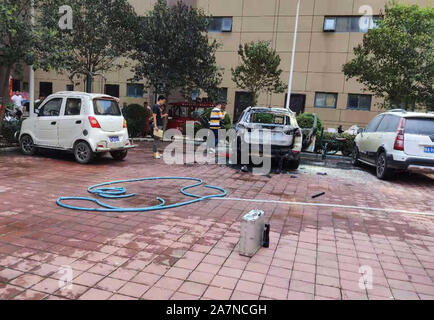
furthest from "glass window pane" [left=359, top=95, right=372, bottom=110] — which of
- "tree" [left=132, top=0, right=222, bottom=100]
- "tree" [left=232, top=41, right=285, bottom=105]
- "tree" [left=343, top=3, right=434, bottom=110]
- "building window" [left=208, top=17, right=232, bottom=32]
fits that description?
"tree" [left=132, top=0, right=222, bottom=100]

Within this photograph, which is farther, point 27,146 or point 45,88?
point 45,88

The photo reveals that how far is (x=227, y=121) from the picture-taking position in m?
12.4

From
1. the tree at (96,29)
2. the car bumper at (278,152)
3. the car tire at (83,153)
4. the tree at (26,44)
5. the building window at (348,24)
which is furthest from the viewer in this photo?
the building window at (348,24)

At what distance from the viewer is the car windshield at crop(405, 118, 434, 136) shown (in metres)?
8.39

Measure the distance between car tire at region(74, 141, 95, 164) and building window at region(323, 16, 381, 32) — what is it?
680 inches

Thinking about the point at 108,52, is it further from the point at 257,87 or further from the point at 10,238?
the point at 10,238

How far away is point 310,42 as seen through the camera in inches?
843

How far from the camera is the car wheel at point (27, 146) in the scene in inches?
384

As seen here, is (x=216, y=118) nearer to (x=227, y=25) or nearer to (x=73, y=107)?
(x=73, y=107)

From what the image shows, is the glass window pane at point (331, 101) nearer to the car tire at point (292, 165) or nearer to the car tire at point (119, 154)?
the car tire at point (292, 165)

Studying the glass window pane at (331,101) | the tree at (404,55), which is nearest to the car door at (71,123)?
the tree at (404,55)

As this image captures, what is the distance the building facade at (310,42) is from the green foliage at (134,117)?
4906 mm

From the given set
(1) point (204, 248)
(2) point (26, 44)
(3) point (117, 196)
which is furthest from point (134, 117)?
(1) point (204, 248)

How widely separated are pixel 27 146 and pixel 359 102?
18123mm
